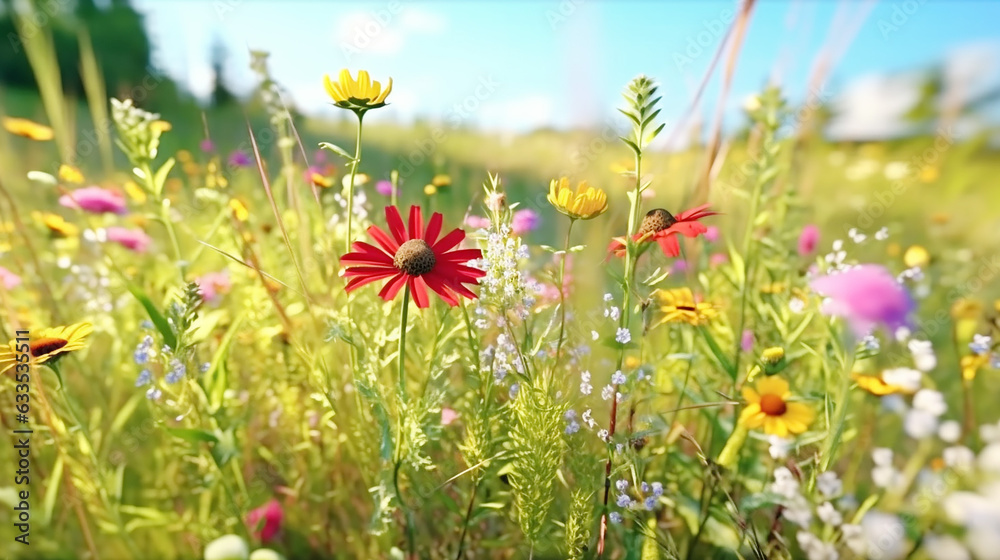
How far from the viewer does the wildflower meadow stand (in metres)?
0.60

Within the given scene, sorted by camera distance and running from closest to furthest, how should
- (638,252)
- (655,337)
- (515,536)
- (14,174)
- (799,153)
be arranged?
(638,252), (515,536), (655,337), (799,153), (14,174)

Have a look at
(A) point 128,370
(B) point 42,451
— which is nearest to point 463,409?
(A) point 128,370

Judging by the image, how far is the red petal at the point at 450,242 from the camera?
0.57 m

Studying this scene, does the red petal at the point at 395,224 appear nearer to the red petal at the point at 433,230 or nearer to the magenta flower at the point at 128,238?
the red petal at the point at 433,230

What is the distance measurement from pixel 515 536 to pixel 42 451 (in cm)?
75

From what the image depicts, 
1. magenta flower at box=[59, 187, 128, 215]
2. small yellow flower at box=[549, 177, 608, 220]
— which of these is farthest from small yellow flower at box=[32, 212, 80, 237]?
small yellow flower at box=[549, 177, 608, 220]

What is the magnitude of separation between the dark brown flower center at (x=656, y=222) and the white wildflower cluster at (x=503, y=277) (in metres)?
0.11

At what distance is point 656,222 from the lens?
1.96 feet

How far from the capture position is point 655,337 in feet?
3.68

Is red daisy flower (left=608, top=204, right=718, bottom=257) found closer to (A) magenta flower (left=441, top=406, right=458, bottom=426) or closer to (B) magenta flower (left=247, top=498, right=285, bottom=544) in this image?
(A) magenta flower (left=441, top=406, right=458, bottom=426)

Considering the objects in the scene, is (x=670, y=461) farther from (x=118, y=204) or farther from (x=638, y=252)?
(x=118, y=204)

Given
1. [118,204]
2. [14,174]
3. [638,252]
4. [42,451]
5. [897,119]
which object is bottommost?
[42,451]

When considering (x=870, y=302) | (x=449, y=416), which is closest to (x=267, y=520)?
(x=449, y=416)

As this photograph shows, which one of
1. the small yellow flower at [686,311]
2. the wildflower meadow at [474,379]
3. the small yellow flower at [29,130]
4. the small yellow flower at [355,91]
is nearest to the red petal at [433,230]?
the wildflower meadow at [474,379]
